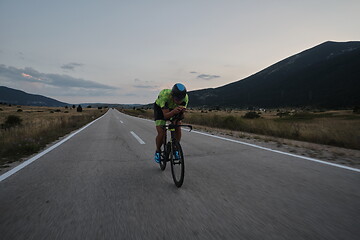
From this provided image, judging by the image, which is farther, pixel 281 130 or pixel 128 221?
pixel 281 130

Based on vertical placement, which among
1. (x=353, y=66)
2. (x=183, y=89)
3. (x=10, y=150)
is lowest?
(x=10, y=150)

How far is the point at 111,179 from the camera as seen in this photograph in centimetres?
356

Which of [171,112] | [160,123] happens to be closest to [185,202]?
[171,112]

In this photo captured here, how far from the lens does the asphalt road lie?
1966 mm

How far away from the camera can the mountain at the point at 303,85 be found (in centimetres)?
7269

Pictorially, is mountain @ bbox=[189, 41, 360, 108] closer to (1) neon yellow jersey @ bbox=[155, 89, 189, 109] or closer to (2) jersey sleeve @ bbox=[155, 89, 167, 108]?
(1) neon yellow jersey @ bbox=[155, 89, 189, 109]

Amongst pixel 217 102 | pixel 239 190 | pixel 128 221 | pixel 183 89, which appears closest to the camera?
pixel 128 221

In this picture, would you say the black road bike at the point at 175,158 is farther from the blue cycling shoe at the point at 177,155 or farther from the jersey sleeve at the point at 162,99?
the jersey sleeve at the point at 162,99

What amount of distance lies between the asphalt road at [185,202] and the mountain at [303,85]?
232 feet

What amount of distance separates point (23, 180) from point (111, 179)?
1600mm

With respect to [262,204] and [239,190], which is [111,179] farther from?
[262,204]

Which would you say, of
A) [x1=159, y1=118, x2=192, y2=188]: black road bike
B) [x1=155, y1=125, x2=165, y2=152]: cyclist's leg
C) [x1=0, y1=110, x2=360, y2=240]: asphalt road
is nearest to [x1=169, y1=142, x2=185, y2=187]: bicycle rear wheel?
[x1=159, y1=118, x2=192, y2=188]: black road bike

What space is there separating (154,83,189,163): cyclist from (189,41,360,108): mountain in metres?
71.6

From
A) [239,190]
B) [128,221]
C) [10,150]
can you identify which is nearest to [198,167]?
[239,190]
